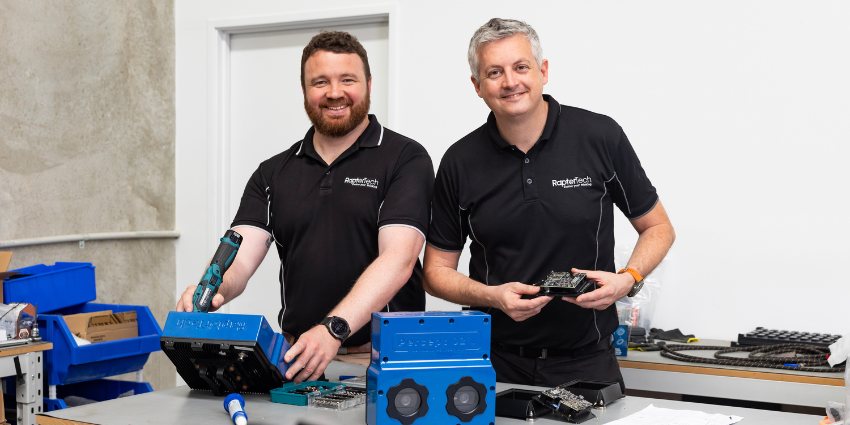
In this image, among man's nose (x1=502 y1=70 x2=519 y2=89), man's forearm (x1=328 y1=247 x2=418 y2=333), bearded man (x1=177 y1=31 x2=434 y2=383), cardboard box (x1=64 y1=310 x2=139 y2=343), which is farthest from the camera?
cardboard box (x1=64 y1=310 x2=139 y2=343)

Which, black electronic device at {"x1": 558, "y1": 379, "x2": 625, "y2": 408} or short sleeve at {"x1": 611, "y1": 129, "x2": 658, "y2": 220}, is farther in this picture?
short sleeve at {"x1": 611, "y1": 129, "x2": 658, "y2": 220}

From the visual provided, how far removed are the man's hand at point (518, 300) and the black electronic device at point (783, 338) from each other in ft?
4.40

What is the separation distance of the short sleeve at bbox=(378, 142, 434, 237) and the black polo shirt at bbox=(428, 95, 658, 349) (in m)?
0.06

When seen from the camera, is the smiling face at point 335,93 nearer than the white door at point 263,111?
Yes

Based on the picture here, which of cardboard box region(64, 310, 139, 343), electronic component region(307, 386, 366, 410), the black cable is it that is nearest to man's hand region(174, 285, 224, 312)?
electronic component region(307, 386, 366, 410)

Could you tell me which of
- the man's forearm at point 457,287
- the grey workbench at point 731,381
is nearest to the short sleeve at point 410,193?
the man's forearm at point 457,287

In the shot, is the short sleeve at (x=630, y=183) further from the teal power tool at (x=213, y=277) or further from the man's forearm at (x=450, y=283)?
the teal power tool at (x=213, y=277)

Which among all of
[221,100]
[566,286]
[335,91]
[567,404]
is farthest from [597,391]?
[221,100]

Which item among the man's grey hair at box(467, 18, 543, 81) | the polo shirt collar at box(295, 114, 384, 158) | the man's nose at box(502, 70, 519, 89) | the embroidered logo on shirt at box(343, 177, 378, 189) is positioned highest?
the man's grey hair at box(467, 18, 543, 81)

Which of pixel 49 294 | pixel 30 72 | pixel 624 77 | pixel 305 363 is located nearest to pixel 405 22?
pixel 624 77

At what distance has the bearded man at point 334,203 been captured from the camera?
1.97 meters

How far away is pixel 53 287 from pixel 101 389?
431mm

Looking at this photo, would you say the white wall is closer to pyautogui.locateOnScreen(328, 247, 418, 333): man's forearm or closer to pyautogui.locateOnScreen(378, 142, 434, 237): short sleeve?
pyautogui.locateOnScreen(378, 142, 434, 237): short sleeve

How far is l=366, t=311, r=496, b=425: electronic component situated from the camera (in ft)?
4.10
